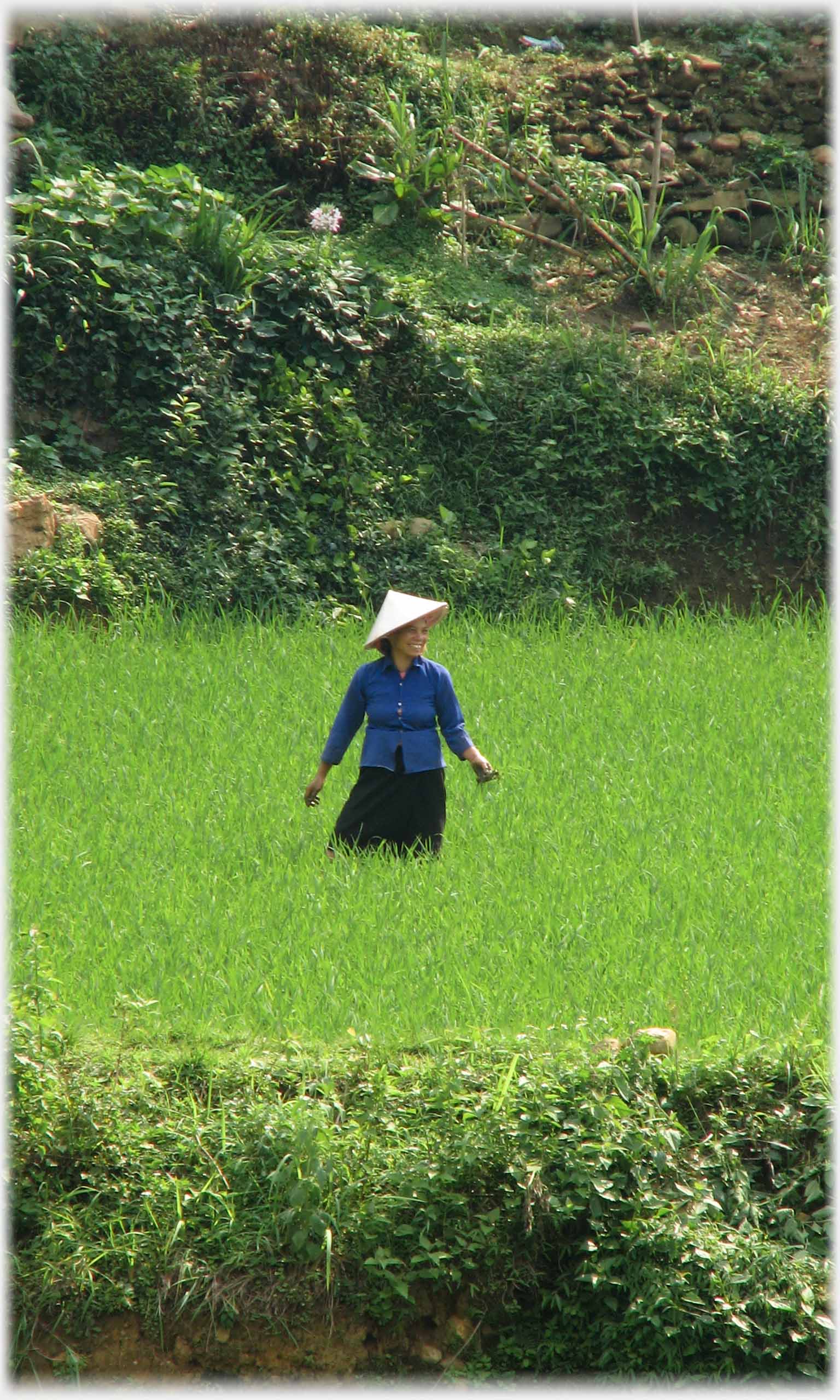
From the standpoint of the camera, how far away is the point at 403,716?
5.73 meters

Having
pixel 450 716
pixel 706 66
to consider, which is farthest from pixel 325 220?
pixel 450 716

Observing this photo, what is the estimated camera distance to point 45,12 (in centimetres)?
1144

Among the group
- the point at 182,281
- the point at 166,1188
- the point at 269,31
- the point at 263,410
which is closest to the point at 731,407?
the point at 263,410

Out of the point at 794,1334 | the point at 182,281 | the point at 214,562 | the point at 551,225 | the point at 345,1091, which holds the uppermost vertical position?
the point at 551,225

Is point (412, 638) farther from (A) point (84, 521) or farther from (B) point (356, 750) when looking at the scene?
(A) point (84, 521)

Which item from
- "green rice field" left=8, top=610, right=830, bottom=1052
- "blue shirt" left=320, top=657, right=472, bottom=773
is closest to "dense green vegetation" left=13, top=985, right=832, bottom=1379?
"green rice field" left=8, top=610, right=830, bottom=1052

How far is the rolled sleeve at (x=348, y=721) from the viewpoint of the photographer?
5.79m

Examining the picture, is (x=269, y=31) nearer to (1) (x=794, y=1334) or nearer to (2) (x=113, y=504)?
(2) (x=113, y=504)

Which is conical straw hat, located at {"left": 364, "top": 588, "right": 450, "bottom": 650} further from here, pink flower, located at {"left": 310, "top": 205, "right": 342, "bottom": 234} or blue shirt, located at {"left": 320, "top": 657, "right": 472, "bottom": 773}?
pink flower, located at {"left": 310, "top": 205, "right": 342, "bottom": 234}

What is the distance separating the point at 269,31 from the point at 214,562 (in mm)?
5863

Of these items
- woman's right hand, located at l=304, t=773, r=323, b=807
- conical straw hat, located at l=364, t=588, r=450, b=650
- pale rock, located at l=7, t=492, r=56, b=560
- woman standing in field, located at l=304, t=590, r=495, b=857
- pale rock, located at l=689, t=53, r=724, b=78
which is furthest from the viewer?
pale rock, located at l=689, t=53, r=724, b=78

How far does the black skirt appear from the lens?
18.9 feet

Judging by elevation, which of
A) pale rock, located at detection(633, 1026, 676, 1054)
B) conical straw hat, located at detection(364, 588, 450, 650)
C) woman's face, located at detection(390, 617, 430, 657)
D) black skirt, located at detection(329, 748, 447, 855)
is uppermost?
conical straw hat, located at detection(364, 588, 450, 650)

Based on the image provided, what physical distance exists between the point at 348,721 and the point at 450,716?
0.43m
